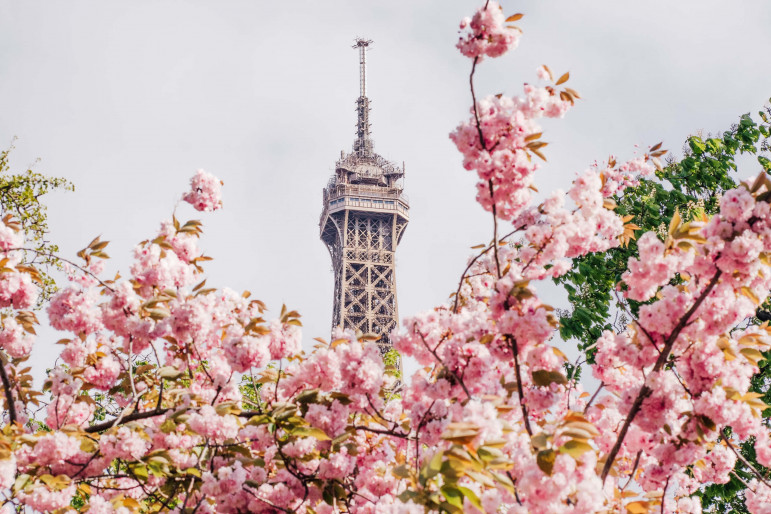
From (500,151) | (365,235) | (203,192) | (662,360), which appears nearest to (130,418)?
(203,192)

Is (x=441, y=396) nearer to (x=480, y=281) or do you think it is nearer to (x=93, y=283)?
(x=480, y=281)

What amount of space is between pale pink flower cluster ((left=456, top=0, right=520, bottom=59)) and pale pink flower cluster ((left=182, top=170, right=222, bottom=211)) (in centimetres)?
272

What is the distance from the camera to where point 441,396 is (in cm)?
419

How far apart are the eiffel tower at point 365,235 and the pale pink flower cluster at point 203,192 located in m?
43.8

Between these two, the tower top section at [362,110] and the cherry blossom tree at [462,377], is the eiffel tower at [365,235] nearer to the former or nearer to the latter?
the tower top section at [362,110]

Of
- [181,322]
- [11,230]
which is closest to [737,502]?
[181,322]

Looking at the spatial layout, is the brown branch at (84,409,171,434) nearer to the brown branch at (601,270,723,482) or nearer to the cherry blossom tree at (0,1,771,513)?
the cherry blossom tree at (0,1,771,513)

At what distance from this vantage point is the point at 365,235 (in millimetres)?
54750

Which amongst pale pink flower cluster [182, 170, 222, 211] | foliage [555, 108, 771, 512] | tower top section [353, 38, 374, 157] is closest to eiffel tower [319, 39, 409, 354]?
tower top section [353, 38, 374, 157]

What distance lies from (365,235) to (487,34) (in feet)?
166

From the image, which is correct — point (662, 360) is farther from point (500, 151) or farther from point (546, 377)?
point (500, 151)

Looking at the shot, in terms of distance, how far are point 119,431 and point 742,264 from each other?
3788 mm

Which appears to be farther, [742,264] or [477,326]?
[477,326]

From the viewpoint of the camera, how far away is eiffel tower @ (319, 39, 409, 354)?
51844 millimetres
